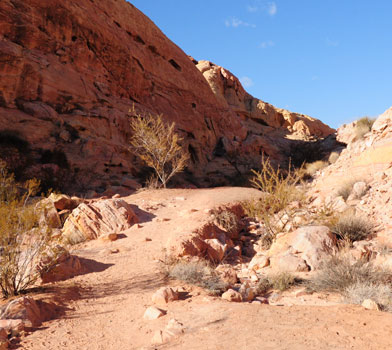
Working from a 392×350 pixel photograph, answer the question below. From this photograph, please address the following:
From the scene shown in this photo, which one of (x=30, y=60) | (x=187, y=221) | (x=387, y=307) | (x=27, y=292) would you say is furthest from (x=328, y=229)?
(x=30, y=60)

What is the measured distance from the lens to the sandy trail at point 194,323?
3.13 metres

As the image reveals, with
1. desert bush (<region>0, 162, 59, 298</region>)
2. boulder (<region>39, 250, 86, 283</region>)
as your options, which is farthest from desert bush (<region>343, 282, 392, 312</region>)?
desert bush (<region>0, 162, 59, 298</region>)

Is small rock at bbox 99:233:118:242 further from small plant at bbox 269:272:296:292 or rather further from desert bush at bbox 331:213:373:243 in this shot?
desert bush at bbox 331:213:373:243

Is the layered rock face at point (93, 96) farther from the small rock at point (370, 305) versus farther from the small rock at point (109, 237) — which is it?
the small rock at point (370, 305)

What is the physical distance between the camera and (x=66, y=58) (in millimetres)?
16141

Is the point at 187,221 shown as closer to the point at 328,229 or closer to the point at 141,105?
the point at 328,229

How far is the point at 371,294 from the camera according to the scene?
4.27 meters

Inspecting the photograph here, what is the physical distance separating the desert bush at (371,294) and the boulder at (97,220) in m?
5.86

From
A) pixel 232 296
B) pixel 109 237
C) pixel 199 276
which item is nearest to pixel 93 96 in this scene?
pixel 109 237

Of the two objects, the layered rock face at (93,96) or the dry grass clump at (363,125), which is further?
the dry grass clump at (363,125)

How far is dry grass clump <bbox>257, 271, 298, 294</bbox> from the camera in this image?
5273 mm

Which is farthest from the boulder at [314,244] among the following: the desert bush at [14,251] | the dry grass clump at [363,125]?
the dry grass clump at [363,125]

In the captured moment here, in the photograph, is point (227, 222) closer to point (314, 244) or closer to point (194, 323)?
point (314, 244)

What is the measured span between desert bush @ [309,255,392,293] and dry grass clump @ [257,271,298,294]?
0.33 meters
